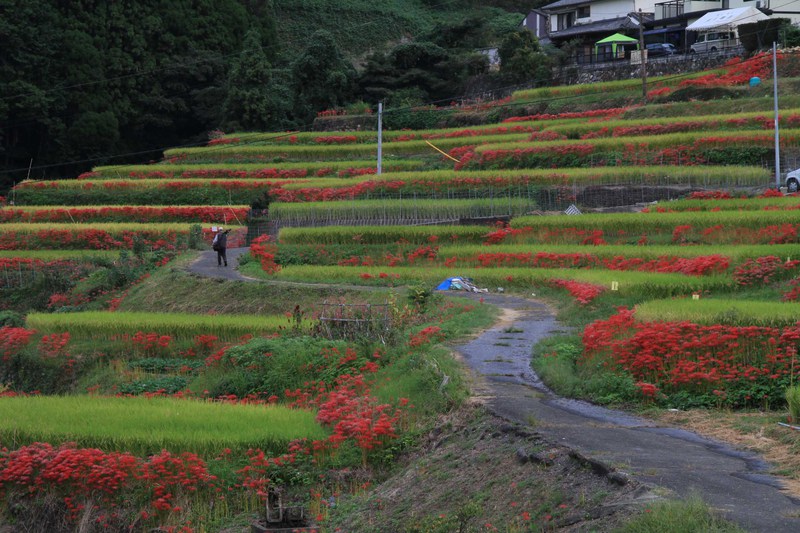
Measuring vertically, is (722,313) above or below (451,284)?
above

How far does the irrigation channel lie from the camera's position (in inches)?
364

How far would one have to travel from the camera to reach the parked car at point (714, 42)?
169ft

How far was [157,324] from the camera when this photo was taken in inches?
939

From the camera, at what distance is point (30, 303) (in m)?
33.6

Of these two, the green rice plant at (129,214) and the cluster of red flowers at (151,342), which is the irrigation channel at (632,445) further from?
the green rice plant at (129,214)

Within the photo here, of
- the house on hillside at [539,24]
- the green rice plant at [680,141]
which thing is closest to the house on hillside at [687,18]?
the house on hillside at [539,24]

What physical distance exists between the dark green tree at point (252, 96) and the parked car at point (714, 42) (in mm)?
20933

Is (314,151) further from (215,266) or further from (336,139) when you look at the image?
(215,266)

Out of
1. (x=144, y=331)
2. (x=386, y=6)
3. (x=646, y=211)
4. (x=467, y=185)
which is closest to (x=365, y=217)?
(x=467, y=185)

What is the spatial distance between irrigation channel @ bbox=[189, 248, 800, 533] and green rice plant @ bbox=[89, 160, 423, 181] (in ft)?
89.6

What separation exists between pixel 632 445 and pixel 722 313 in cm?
471

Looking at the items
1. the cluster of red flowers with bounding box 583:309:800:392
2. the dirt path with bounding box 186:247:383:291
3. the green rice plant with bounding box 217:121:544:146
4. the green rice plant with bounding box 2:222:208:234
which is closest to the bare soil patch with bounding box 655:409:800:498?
the cluster of red flowers with bounding box 583:309:800:392

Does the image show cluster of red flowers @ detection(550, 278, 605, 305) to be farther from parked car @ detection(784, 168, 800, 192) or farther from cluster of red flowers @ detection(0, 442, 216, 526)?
parked car @ detection(784, 168, 800, 192)

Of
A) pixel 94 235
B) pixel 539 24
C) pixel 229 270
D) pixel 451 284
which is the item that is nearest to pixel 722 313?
pixel 451 284
